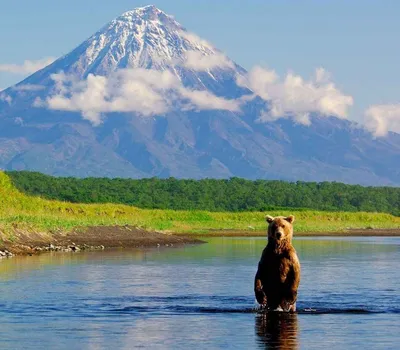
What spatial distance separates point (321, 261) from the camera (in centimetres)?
4397

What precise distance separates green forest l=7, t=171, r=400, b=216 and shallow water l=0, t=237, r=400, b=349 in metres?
70.1

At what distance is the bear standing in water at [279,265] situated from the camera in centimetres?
2320

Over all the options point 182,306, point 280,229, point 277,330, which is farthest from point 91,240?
point 277,330

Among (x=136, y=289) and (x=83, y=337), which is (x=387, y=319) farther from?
(x=136, y=289)

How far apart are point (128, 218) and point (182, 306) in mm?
46061

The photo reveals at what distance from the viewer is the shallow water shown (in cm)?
2070

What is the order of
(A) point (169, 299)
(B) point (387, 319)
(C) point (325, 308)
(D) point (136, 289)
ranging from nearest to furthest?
(B) point (387, 319), (C) point (325, 308), (A) point (169, 299), (D) point (136, 289)

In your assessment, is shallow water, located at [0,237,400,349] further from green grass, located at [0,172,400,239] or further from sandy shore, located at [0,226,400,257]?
green grass, located at [0,172,400,239]

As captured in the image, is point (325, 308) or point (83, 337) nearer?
point (83, 337)

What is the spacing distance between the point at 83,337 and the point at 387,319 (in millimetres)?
6484

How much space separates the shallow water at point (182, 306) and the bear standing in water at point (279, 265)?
0.56 meters

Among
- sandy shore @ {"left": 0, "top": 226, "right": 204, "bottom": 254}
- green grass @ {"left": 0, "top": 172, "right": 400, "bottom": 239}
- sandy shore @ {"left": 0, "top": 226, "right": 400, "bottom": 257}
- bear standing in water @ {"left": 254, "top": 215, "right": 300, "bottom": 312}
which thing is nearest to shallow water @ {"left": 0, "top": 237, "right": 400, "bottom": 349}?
bear standing in water @ {"left": 254, "top": 215, "right": 300, "bottom": 312}

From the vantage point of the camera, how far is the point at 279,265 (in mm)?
23312

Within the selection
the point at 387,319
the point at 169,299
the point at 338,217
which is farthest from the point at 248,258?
the point at 338,217
